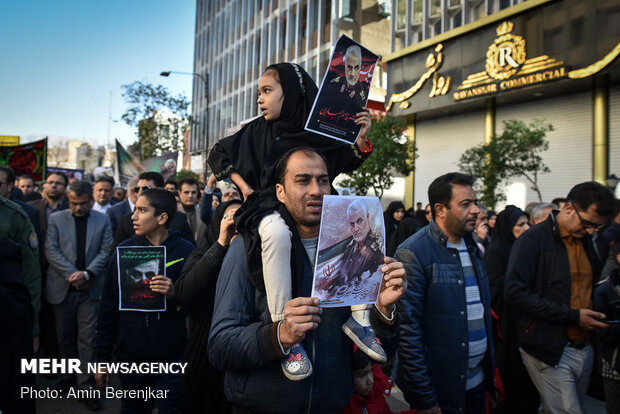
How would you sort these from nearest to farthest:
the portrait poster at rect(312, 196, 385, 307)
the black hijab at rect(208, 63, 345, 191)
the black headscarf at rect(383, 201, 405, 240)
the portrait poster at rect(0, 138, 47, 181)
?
the portrait poster at rect(312, 196, 385, 307), the black hijab at rect(208, 63, 345, 191), the black headscarf at rect(383, 201, 405, 240), the portrait poster at rect(0, 138, 47, 181)

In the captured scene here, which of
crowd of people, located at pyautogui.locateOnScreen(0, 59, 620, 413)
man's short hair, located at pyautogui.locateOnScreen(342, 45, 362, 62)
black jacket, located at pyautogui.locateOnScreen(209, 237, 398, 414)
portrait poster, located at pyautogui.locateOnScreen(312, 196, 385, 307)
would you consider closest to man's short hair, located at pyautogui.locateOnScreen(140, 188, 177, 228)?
crowd of people, located at pyautogui.locateOnScreen(0, 59, 620, 413)

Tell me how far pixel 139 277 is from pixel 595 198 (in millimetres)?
3590

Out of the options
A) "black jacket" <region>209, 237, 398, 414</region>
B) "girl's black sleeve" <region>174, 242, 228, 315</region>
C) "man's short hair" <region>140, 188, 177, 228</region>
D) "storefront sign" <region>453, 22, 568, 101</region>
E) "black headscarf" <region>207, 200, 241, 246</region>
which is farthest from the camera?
"storefront sign" <region>453, 22, 568, 101</region>

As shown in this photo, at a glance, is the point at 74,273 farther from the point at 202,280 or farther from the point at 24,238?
the point at 202,280

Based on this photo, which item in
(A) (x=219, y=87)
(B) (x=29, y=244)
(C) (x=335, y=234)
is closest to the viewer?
(C) (x=335, y=234)

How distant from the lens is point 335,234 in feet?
5.61

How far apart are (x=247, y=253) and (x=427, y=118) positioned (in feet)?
76.8

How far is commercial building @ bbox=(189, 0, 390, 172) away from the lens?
1200 inches

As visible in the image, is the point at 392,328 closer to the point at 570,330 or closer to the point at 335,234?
the point at 335,234

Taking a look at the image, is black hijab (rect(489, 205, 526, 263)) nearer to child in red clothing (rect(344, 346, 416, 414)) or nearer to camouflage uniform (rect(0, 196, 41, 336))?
child in red clothing (rect(344, 346, 416, 414))

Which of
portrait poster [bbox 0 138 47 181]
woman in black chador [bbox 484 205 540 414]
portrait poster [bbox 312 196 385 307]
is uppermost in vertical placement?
portrait poster [bbox 0 138 47 181]

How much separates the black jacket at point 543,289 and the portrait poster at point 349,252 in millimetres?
2288

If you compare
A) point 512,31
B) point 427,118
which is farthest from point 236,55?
point 512,31

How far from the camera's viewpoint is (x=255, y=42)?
1526 inches
